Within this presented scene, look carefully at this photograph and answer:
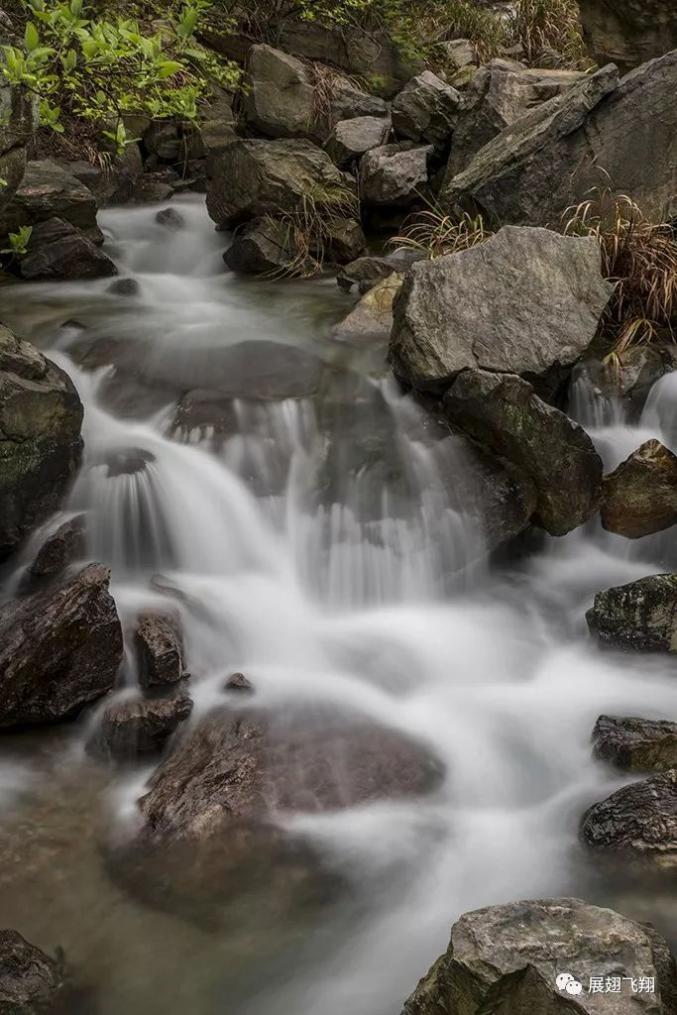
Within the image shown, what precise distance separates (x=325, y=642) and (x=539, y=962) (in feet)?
9.84

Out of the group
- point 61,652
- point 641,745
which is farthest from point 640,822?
point 61,652

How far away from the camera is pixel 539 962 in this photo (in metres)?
2.71

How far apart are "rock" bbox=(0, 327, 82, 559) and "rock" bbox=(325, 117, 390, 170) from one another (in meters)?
6.56

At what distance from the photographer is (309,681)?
17.0 feet

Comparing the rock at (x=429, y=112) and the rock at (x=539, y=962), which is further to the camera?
the rock at (x=429, y=112)

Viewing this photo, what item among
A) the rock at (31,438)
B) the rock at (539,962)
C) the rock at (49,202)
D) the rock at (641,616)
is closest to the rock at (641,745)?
the rock at (641,616)

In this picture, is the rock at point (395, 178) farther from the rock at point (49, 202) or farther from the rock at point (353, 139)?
the rock at point (49, 202)

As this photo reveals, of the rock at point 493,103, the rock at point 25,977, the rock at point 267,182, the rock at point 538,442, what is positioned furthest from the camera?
the rock at point 267,182

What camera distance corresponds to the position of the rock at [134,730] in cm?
457

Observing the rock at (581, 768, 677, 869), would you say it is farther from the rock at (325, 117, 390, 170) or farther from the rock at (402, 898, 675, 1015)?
the rock at (325, 117, 390, 170)

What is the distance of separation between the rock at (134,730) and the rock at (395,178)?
7.41 meters

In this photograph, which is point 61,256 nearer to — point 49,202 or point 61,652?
point 49,202

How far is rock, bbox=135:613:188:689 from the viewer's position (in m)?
4.91

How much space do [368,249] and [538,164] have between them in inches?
100
